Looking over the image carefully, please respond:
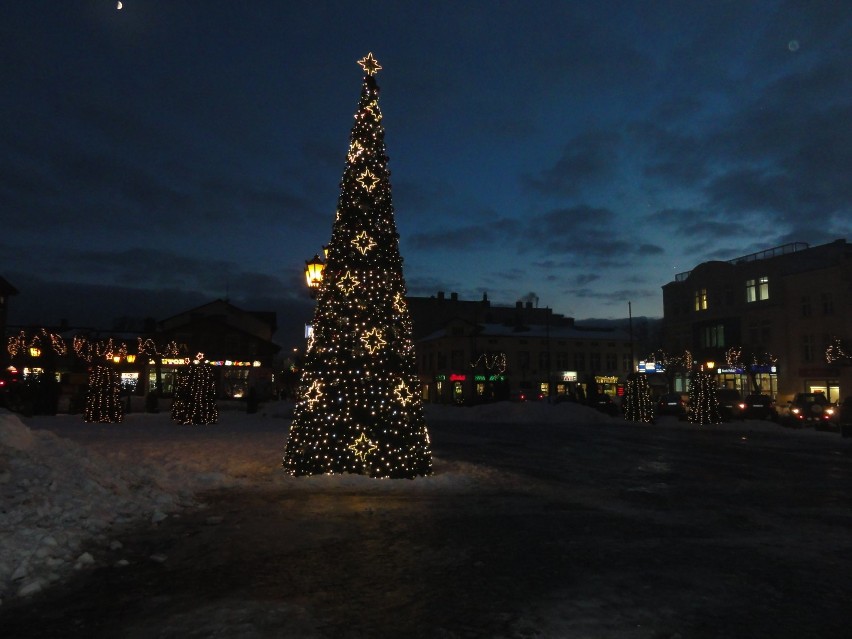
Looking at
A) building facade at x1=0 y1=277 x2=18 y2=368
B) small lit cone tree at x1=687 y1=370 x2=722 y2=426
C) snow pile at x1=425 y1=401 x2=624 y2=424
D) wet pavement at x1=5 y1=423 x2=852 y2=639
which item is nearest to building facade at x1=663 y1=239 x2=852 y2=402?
small lit cone tree at x1=687 y1=370 x2=722 y2=426

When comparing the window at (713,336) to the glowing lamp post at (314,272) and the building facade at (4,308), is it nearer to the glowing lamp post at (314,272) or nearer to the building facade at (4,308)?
the glowing lamp post at (314,272)

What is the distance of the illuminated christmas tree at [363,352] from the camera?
1145 cm

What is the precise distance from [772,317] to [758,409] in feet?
61.9

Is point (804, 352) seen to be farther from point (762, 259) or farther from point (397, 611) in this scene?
point (397, 611)

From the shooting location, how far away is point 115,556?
6.49 metres

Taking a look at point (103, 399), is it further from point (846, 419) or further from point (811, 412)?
point (811, 412)

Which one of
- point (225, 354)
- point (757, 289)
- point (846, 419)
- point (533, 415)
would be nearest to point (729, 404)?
point (533, 415)

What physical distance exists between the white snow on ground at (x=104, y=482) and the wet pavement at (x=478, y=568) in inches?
15.5

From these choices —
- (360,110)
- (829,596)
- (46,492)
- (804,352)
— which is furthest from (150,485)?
(804,352)

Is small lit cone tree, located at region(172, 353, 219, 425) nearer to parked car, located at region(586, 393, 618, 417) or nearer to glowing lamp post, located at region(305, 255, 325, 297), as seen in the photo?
glowing lamp post, located at region(305, 255, 325, 297)

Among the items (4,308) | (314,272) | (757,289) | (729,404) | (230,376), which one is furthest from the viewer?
(230,376)

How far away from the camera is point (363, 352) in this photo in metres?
11.7

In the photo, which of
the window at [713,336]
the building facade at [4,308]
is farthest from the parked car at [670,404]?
the building facade at [4,308]

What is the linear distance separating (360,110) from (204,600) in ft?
31.4
